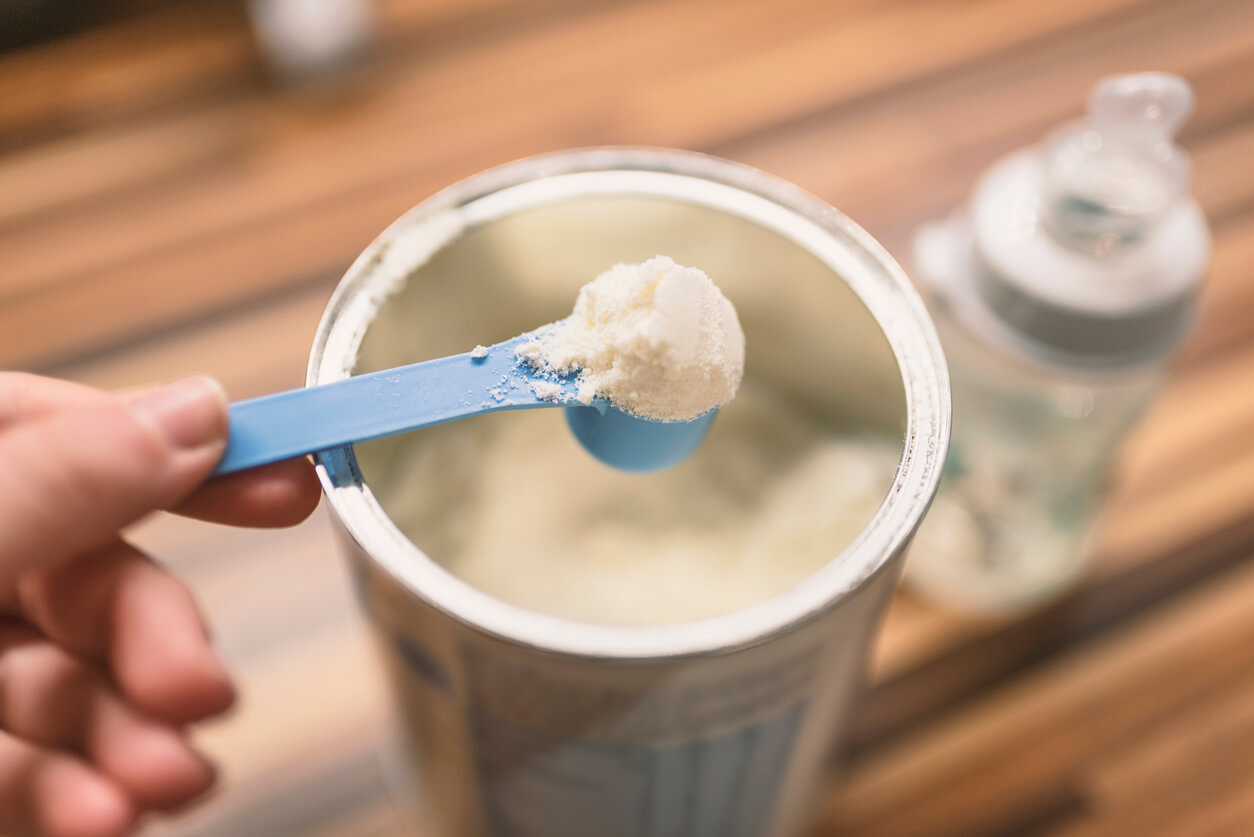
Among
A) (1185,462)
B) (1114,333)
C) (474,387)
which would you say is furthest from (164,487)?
(1185,462)

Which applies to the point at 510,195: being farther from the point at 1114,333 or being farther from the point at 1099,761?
the point at 1099,761

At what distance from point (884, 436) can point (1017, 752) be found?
268 millimetres

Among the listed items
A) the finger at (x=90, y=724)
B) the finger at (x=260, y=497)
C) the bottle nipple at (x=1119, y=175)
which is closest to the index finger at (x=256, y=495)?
the finger at (x=260, y=497)

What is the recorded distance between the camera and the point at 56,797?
385 mm

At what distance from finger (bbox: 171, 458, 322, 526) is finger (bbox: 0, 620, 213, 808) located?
10cm

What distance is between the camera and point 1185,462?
660 mm

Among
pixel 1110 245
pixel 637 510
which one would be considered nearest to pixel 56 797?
pixel 637 510

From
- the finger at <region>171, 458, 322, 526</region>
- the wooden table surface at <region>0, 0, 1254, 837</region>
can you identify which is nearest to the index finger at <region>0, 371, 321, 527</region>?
the finger at <region>171, 458, 322, 526</region>

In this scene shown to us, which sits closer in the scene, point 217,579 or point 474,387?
point 474,387

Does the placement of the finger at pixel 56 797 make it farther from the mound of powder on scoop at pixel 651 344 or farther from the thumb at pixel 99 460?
the mound of powder on scoop at pixel 651 344

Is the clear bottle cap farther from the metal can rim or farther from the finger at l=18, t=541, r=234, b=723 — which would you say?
the finger at l=18, t=541, r=234, b=723

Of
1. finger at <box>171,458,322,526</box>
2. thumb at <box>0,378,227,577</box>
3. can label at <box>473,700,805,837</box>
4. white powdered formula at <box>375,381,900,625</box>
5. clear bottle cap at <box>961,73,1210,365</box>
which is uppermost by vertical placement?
clear bottle cap at <box>961,73,1210,365</box>

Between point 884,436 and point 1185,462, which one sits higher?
point 1185,462

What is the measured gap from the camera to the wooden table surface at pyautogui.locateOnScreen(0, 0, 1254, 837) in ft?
1.85
